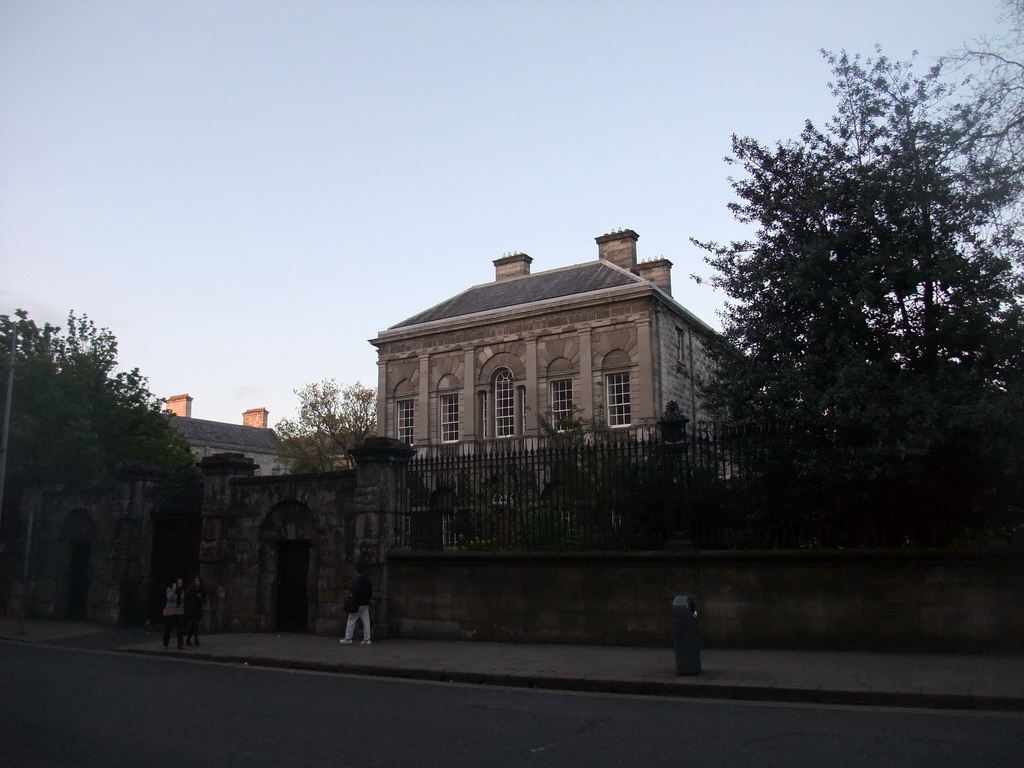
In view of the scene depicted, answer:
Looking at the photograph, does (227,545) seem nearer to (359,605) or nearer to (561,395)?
(359,605)

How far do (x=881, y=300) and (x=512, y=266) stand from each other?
2769 centimetres

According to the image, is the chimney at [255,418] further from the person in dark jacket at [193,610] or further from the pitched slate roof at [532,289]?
the person in dark jacket at [193,610]

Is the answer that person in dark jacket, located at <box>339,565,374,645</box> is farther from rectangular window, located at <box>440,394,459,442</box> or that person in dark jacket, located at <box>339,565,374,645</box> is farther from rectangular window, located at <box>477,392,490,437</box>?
rectangular window, located at <box>440,394,459,442</box>

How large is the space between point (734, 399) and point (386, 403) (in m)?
26.1

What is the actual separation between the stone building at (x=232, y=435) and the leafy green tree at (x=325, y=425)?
10386 millimetres

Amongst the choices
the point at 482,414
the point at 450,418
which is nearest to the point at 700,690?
the point at 482,414

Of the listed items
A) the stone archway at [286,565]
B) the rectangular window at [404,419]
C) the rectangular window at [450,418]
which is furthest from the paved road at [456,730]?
the rectangular window at [404,419]

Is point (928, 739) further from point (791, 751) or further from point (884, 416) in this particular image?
point (884, 416)

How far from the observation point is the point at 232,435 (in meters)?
63.1

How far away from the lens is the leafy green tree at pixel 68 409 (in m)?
21.2

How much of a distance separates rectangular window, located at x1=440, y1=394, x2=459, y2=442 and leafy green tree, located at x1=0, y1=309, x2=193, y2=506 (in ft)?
44.3

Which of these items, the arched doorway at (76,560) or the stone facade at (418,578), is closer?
the stone facade at (418,578)

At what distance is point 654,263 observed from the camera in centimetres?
3525

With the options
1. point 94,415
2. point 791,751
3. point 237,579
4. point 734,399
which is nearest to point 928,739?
point 791,751
